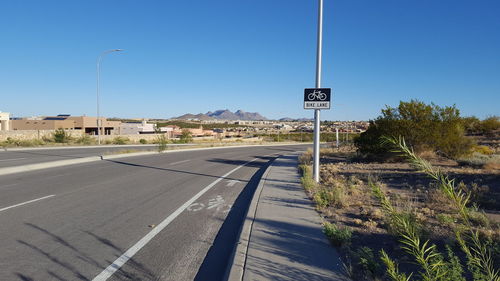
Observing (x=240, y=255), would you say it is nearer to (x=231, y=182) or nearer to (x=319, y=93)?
(x=319, y=93)

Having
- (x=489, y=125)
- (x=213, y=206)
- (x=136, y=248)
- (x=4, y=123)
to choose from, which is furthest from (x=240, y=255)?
(x=4, y=123)

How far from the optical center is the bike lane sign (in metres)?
11.1

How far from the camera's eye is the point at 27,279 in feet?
14.5

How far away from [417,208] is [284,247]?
13.5 ft

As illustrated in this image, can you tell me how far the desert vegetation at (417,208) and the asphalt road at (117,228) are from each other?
6.99ft

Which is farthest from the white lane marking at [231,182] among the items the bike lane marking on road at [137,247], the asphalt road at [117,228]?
the bike lane marking on road at [137,247]

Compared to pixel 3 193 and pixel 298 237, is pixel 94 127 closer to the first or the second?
pixel 3 193

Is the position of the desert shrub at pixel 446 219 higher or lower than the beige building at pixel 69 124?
lower

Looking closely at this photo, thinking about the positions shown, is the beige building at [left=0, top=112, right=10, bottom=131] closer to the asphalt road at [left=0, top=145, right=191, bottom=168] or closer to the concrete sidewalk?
the asphalt road at [left=0, top=145, right=191, bottom=168]

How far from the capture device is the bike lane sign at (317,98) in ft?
36.6

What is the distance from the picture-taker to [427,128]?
17797 millimetres

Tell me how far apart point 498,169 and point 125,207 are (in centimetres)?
1377

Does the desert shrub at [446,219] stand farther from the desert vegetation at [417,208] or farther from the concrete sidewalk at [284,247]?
the concrete sidewalk at [284,247]

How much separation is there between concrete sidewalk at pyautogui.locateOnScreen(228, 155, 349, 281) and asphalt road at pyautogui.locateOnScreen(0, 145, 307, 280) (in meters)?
0.37
